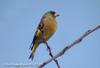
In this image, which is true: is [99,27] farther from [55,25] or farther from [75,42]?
[55,25]

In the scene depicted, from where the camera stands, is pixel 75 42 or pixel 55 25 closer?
pixel 75 42

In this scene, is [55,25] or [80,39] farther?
[55,25]

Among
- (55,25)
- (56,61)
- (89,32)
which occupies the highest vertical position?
(89,32)

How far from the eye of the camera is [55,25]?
87.1 inches

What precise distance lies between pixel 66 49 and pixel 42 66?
0.26 ft

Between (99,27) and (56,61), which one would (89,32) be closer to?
(99,27)

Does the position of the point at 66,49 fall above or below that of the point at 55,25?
above

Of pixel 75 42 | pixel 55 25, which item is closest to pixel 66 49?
pixel 75 42

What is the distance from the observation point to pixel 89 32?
0.54m

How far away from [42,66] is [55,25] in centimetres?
166

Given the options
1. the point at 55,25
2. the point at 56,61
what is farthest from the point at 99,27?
the point at 55,25

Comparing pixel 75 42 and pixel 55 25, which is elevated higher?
pixel 75 42

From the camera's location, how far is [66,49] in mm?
538

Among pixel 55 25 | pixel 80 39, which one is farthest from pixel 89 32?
pixel 55 25
